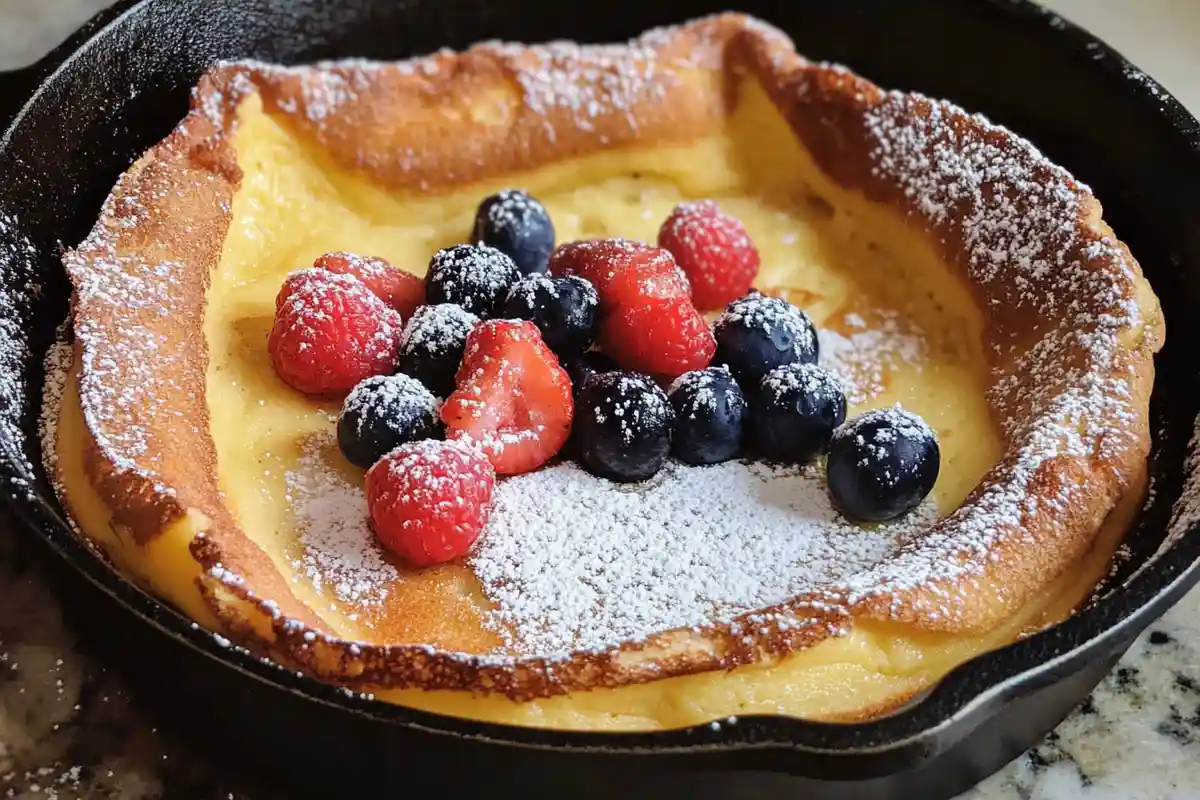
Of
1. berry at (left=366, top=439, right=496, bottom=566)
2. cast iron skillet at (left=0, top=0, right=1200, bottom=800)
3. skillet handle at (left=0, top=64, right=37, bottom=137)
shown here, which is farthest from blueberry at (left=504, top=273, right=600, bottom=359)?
skillet handle at (left=0, top=64, right=37, bottom=137)

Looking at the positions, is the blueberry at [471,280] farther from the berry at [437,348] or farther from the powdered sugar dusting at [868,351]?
the powdered sugar dusting at [868,351]

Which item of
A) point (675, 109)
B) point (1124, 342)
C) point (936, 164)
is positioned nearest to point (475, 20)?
point (675, 109)

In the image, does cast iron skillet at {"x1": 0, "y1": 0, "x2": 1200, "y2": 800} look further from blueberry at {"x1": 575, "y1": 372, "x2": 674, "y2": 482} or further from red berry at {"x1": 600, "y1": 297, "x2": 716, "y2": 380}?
red berry at {"x1": 600, "y1": 297, "x2": 716, "y2": 380}

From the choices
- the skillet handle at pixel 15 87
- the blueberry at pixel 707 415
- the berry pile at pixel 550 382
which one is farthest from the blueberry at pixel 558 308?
the skillet handle at pixel 15 87

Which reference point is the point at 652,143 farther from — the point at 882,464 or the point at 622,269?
the point at 882,464

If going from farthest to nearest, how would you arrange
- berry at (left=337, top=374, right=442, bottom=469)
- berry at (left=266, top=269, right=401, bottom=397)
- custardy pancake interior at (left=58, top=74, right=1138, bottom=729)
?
berry at (left=266, top=269, right=401, bottom=397) < berry at (left=337, top=374, right=442, bottom=469) < custardy pancake interior at (left=58, top=74, right=1138, bottom=729)

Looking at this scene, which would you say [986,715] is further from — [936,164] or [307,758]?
[936,164]
